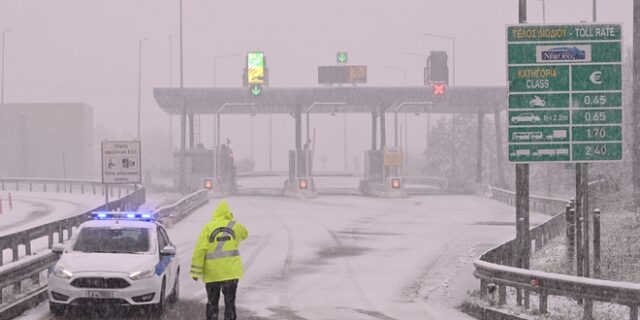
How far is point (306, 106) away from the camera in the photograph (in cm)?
6575

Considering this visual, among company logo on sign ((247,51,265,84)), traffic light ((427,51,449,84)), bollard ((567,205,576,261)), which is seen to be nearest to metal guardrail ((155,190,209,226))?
company logo on sign ((247,51,265,84))

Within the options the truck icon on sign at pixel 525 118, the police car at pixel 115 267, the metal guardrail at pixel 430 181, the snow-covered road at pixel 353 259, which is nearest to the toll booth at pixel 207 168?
the snow-covered road at pixel 353 259

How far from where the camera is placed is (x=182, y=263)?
76.7ft

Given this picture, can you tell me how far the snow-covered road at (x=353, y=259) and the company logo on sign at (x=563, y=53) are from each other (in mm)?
4358

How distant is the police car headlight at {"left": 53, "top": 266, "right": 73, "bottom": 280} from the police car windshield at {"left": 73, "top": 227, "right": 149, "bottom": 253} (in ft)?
3.27

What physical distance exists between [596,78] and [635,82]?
8.67 meters

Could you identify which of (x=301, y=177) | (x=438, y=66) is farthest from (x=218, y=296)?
(x=301, y=177)

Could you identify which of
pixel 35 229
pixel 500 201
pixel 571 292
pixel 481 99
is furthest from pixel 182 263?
pixel 481 99

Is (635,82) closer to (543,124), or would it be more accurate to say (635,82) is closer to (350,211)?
(543,124)

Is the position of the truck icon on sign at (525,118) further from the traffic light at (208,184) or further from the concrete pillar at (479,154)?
the concrete pillar at (479,154)

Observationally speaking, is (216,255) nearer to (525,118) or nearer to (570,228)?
(525,118)

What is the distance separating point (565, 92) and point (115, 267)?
298 inches

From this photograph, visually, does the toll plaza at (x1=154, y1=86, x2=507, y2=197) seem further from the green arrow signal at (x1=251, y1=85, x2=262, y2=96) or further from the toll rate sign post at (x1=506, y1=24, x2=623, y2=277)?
the toll rate sign post at (x1=506, y1=24, x2=623, y2=277)

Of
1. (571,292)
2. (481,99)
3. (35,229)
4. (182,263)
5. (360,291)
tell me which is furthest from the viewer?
(481,99)
